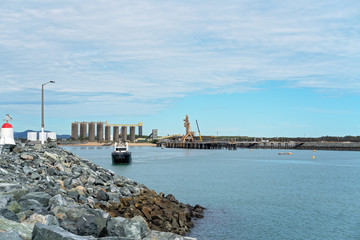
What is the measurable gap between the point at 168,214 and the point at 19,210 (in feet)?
27.8

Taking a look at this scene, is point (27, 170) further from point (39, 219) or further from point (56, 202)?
point (39, 219)

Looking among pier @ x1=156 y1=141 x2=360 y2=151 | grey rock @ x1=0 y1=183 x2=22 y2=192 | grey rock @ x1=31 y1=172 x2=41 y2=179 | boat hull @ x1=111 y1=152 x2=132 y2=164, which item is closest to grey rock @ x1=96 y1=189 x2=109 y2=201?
grey rock @ x1=31 y1=172 x2=41 y2=179

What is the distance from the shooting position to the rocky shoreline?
9.86 metres

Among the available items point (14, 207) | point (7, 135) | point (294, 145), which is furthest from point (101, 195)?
point (294, 145)

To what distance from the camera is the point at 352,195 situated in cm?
3491

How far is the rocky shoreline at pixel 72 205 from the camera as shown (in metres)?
9.86

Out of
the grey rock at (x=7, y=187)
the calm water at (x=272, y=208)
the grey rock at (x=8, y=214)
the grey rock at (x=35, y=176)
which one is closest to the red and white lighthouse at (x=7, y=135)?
the grey rock at (x=35, y=176)

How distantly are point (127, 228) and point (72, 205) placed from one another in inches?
102

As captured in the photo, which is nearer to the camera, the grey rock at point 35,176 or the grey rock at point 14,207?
the grey rock at point 14,207

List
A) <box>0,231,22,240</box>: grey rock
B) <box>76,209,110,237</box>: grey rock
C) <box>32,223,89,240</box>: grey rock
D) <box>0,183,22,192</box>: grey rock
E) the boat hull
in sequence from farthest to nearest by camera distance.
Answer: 1. the boat hull
2. <box>0,183,22,192</box>: grey rock
3. <box>76,209,110,237</box>: grey rock
4. <box>32,223,89,240</box>: grey rock
5. <box>0,231,22,240</box>: grey rock

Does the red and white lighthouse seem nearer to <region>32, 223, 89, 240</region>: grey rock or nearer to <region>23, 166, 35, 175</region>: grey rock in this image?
<region>23, 166, 35, 175</region>: grey rock

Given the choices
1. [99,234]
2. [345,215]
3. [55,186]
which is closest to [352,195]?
[345,215]

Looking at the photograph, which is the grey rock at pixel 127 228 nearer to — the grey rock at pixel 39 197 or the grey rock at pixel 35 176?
the grey rock at pixel 39 197

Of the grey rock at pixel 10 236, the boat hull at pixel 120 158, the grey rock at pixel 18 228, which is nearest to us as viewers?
the grey rock at pixel 10 236
